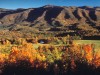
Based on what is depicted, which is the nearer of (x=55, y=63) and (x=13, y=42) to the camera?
(x=55, y=63)

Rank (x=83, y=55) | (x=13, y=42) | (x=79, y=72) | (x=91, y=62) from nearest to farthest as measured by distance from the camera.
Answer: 1. (x=79, y=72)
2. (x=91, y=62)
3. (x=83, y=55)
4. (x=13, y=42)

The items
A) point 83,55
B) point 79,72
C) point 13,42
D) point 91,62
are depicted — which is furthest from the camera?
point 13,42

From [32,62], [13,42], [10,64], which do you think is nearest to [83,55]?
[32,62]

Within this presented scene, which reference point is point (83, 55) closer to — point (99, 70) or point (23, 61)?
point (99, 70)

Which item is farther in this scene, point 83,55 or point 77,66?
point 83,55

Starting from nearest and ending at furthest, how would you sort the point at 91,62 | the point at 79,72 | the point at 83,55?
the point at 79,72
the point at 91,62
the point at 83,55

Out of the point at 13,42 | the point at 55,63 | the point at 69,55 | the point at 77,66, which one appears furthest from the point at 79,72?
the point at 13,42

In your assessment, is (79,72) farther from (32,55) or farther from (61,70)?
(32,55)

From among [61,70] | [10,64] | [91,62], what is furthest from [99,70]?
[10,64]
